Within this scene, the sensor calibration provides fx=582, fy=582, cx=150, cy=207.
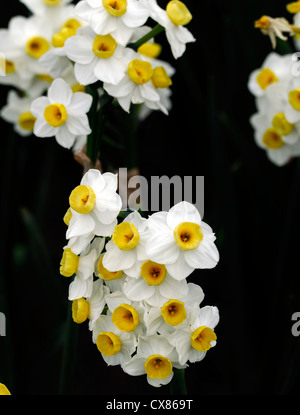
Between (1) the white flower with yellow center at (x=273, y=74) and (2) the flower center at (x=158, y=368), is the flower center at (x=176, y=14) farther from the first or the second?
(2) the flower center at (x=158, y=368)

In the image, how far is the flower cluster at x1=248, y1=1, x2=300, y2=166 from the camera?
0.93 meters

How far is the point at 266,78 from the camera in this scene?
104 centimetres

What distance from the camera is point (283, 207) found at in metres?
1.25

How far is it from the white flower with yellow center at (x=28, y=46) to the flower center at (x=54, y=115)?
0.88ft

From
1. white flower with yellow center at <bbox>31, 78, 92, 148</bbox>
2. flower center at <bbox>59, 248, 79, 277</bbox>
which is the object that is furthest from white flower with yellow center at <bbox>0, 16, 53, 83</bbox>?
flower center at <bbox>59, 248, 79, 277</bbox>

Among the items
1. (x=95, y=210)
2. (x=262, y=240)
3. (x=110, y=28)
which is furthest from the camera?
(x=262, y=240)

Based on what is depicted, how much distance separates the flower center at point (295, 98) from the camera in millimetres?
905

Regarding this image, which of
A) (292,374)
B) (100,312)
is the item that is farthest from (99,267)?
(292,374)

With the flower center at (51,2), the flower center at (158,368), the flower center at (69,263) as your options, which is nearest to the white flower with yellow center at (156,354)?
the flower center at (158,368)

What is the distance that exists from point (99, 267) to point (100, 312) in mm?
56

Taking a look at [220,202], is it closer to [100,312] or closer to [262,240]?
[262,240]

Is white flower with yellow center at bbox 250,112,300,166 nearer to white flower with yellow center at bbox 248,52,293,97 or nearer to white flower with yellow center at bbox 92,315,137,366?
white flower with yellow center at bbox 248,52,293,97

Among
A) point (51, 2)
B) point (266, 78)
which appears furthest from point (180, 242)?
point (51, 2)

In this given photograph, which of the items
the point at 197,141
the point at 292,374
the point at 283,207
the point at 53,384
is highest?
the point at 197,141
